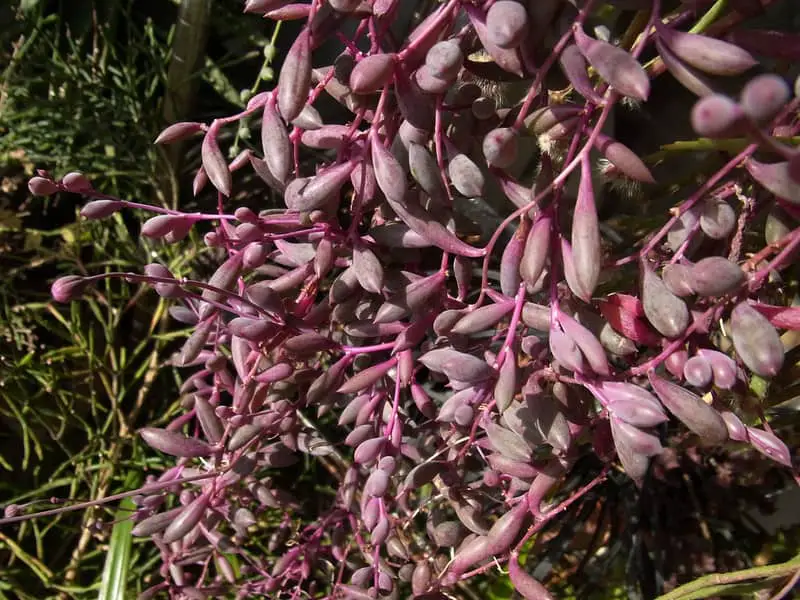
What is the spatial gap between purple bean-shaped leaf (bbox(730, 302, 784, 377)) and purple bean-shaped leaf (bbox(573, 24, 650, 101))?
108 mm

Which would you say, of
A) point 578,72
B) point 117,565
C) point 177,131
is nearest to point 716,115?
point 578,72

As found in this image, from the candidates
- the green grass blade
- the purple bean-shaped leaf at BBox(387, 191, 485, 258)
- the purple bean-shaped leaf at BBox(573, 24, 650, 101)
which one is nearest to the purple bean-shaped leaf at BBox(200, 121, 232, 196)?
the purple bean-shaped leaf at BBox(387, 191, 485, 258)

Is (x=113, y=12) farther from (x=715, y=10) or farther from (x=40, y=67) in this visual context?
(x=715, y=10)

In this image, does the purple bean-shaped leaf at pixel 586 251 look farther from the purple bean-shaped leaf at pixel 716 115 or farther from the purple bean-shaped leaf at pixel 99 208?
the purple bean-shaped leaf at pixel 99 208

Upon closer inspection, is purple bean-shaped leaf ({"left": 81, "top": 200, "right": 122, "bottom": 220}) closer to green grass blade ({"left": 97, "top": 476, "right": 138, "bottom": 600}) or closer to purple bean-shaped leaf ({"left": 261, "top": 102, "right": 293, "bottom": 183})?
purple bean-shaped leaf ({"left": 261, "top": 102, "right": 293, "bottom": 183})

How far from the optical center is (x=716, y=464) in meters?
0.68

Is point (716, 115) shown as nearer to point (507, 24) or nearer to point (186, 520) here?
point (507, 24)

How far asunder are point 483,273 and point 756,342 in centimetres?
14

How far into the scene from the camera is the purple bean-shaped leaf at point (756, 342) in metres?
0.29

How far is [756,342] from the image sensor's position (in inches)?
11.7

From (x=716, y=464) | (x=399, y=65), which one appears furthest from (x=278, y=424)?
(x=716, y=464)

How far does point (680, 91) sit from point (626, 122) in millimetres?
61

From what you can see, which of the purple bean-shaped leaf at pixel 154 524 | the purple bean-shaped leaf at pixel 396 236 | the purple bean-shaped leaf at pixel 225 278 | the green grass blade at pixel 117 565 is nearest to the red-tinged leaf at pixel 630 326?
the purple bean-shaped leaf at pixel 396 236

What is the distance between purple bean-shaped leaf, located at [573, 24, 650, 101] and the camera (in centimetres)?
27
